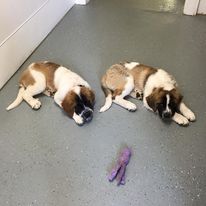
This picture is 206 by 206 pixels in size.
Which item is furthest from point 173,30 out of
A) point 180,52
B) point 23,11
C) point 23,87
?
point 23,87

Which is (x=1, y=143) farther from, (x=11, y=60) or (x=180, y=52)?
(x=180, y=52)

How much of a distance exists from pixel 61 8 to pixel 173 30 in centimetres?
104

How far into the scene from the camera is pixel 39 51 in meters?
2.39

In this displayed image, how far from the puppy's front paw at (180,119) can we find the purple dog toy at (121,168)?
0.35 metres

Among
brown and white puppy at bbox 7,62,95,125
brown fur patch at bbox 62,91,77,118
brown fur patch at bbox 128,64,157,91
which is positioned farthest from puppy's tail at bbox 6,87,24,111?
brown fur patch at bbox 128,64,157,91

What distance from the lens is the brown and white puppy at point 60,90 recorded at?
65.4 inches

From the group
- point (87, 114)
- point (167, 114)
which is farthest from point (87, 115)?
point (167, 114)

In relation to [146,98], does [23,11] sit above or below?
above

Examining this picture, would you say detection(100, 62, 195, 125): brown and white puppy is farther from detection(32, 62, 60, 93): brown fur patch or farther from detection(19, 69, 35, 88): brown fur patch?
detection(19, 69, 35, 88): brown fur patch

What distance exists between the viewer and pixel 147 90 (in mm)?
1765

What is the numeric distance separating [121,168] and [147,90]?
20.5 inches

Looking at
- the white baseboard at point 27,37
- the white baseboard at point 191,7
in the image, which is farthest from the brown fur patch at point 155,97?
the white baseboard at point 191,7

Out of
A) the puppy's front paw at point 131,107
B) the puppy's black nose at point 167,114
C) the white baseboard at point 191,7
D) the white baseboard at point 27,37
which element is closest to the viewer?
the puppy's black nose at point 167,114

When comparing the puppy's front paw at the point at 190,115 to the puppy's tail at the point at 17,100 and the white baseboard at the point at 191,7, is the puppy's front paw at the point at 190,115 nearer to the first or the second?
the puppy's tail at the point at 17,100
